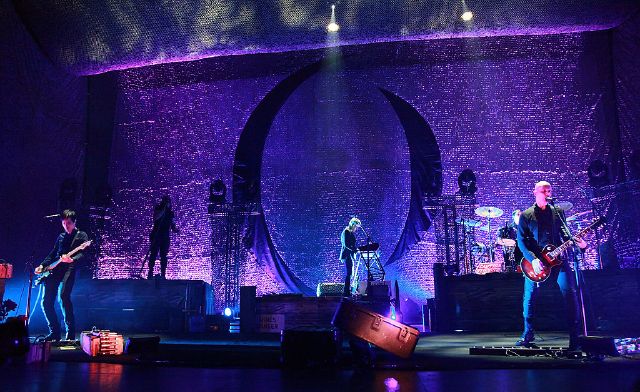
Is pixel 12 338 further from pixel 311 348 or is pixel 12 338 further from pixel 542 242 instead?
pixel 542 242

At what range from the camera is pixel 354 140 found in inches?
406

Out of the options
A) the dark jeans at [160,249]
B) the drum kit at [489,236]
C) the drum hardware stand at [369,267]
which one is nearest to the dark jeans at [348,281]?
the drum hardware stand at [369,267]

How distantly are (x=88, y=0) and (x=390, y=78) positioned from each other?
6.04 m

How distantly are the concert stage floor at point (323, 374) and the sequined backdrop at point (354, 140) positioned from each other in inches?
216

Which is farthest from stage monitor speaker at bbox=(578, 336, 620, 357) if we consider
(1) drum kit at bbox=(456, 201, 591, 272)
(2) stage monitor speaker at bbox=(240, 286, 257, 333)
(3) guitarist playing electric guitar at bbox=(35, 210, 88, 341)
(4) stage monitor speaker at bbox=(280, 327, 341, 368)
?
(3) guitarist playing electric guitar at bbox=(35, 210, 88, 341)

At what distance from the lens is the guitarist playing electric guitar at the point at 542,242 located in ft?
15.1

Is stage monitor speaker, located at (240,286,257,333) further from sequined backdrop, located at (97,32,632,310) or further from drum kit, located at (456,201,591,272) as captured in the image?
drum kit, located at (456,201,591,272)

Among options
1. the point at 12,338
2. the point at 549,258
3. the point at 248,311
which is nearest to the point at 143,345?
the point at 12,338

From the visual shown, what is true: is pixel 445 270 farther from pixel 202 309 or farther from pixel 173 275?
pixel 173 275

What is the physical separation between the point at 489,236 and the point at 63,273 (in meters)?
7.02

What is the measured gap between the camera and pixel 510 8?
9.45m

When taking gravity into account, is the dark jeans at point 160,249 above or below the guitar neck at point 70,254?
above

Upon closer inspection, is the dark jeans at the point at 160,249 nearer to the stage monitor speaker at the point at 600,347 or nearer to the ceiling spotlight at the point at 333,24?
the ceiling spotlight at the point at 333,24

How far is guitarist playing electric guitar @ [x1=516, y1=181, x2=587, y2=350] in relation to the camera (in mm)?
4590
